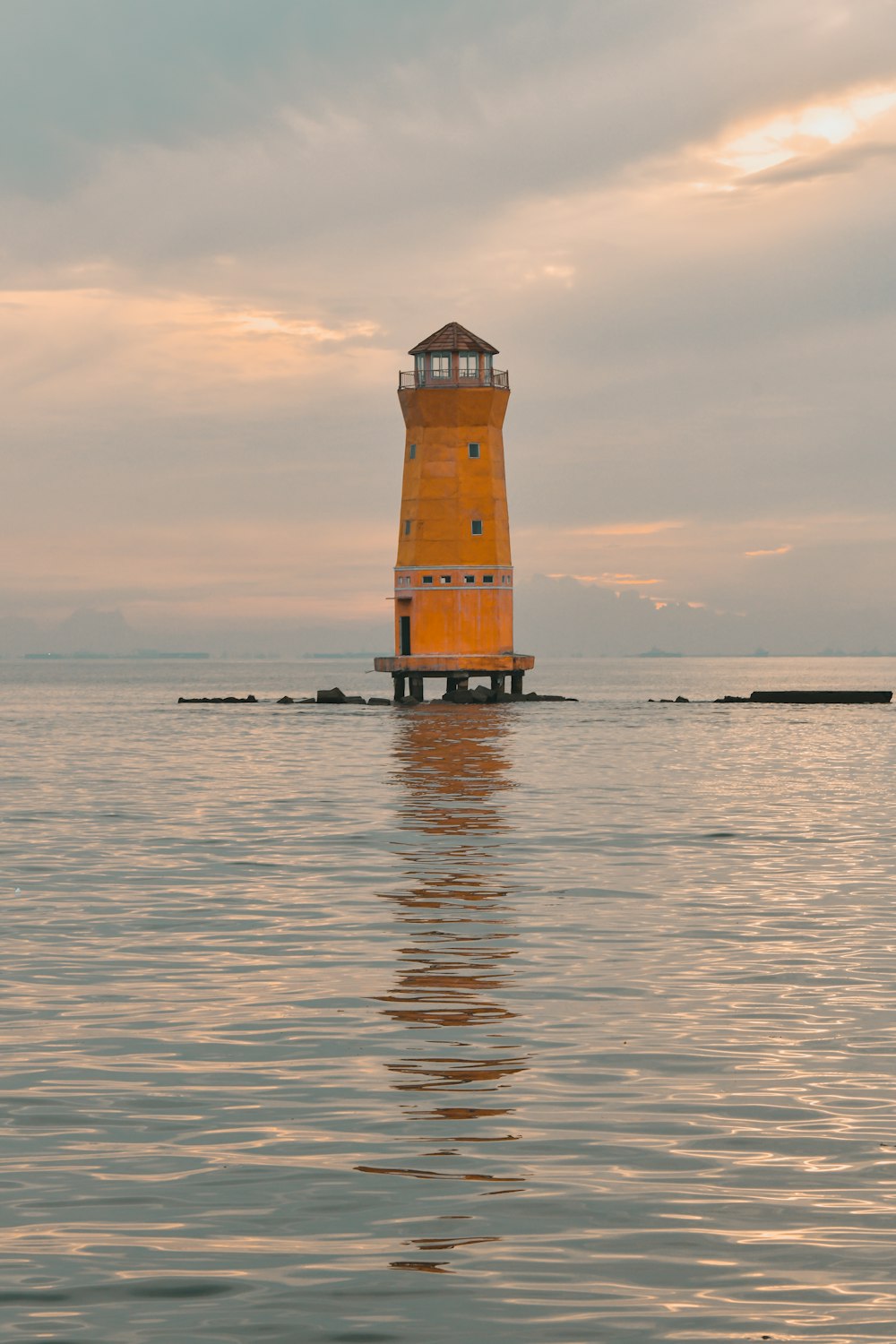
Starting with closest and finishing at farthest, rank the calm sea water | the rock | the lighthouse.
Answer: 1. the calm sea water
2. the lighthouse
3. the rock

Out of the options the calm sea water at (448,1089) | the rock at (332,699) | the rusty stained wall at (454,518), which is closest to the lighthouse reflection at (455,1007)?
the calm sea water at (448,1089)

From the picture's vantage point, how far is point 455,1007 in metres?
13.0

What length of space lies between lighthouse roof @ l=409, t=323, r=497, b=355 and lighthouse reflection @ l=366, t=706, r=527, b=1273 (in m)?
46.7

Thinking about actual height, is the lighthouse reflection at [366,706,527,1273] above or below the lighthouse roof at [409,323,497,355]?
below

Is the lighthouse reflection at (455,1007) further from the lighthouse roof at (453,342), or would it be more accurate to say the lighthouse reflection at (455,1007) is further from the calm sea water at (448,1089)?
the lighthouse roof at (453,342)

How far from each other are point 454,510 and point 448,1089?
64.0m

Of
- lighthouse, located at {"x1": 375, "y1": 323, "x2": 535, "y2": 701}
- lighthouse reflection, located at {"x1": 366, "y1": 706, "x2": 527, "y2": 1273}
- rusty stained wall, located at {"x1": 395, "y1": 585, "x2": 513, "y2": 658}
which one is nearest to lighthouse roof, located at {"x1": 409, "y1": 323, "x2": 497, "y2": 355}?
lighthouse, located at {"x1": 375, "y1": 323, "x2": 535, "y2": 701}

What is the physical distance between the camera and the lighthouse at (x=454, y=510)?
242 ft

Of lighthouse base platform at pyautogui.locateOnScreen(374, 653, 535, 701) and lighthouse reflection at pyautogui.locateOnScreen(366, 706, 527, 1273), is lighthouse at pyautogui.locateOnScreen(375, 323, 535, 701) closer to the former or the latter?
lighthouse base platform at pyautogui.locateOnScreen(374, 653, 535, 701)

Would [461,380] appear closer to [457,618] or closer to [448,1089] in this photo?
[457,618]

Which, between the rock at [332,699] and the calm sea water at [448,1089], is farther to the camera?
the rock at [332,699]

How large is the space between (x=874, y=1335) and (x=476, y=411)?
226ft

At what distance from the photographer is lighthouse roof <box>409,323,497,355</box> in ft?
245

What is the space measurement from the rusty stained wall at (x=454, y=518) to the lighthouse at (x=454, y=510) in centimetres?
4
